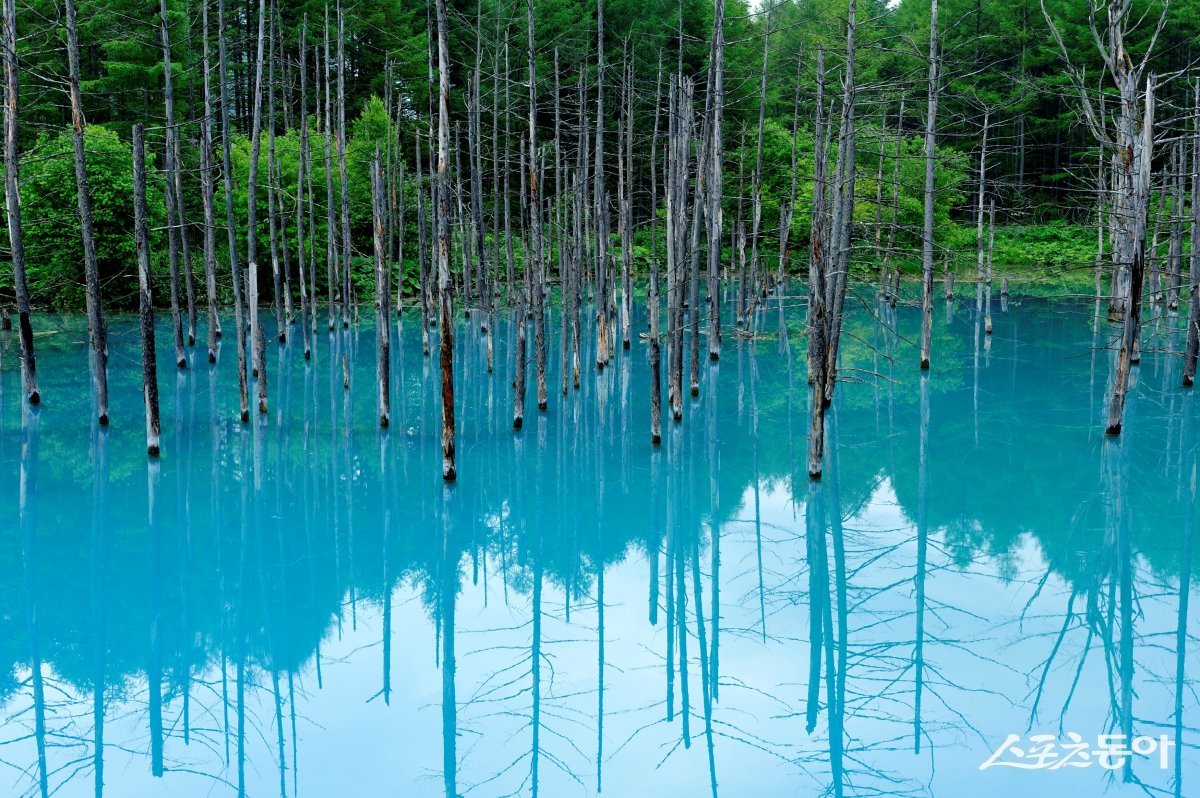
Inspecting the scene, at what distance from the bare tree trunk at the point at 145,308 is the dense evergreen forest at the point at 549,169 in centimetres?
6

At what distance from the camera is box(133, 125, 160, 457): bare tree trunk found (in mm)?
12859

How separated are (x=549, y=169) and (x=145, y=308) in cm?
2649

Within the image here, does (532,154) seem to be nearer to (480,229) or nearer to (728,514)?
(480,229)

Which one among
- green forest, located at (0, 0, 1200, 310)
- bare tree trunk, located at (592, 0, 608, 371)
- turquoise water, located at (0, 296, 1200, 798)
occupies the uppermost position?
green forest, located at (0, 0, 1200, 310)

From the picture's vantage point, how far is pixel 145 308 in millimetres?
13562

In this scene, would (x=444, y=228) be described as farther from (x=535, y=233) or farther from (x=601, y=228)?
(x=601, y=228)

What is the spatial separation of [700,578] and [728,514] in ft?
6.74

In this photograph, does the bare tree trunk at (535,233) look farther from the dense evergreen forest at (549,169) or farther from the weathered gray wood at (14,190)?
the weathered gray wood at (14,190)

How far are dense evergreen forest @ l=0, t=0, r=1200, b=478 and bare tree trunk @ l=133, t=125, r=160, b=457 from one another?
0.06m

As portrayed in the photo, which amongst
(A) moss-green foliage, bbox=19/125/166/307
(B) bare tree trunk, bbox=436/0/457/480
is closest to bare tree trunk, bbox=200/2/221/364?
(A) moss-green foliage, bbox=19/125/166/307

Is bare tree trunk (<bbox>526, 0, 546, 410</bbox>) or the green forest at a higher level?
the green forest

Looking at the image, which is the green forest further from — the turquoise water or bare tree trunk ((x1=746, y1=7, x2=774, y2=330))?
the turquoise water

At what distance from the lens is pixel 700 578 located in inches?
389

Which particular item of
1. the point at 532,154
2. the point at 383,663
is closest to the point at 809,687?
the point at 383,663
